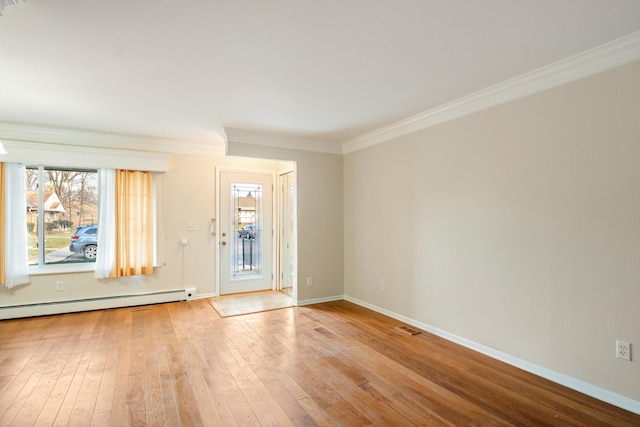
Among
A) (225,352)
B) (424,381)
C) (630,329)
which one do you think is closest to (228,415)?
(225,352)

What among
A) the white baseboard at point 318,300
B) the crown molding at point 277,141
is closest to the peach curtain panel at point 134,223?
the crown molding at point 277,141

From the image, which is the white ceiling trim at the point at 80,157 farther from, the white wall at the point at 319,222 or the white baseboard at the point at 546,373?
the white baseboard at the point at 546,373

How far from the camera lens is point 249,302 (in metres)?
5.09

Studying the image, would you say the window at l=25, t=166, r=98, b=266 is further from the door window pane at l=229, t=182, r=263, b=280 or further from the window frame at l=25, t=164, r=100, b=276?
the door window pane at l=229, t=182, r=263, b=280

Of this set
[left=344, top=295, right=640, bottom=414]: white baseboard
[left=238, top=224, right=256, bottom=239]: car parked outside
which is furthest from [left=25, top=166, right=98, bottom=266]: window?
[left=344, top=295, right=640, bottom=414]: white baseboard

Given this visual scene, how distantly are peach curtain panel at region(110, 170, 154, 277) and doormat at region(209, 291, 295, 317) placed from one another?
1.21 metres

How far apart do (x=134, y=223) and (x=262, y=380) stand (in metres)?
3.35

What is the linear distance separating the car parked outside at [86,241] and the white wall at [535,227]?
14.2 ft

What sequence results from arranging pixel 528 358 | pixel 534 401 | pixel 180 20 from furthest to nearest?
pixel 528 358 → pixel 534 401 → pixel 180 20

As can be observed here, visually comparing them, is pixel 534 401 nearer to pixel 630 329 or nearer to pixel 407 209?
pixel 630 329

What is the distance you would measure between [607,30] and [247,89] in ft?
8.88

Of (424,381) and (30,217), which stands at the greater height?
(30,217)

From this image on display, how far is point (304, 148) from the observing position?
504 centimetres

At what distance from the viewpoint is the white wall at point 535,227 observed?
233cm
